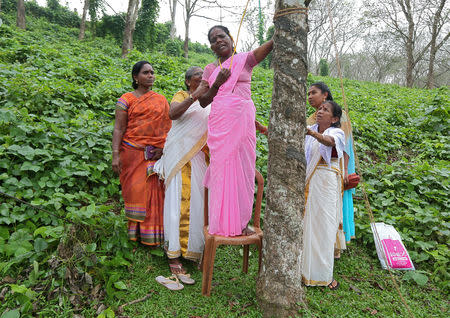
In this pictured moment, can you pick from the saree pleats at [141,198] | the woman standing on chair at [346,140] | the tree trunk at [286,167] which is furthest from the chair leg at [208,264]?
the woman standing on chair at [346,140]

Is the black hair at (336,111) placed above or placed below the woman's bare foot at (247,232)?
above

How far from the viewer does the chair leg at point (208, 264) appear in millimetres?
2240

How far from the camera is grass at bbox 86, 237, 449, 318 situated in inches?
87.6

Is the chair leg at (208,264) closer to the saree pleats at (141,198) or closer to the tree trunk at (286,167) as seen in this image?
the tree trunk at (286,167)

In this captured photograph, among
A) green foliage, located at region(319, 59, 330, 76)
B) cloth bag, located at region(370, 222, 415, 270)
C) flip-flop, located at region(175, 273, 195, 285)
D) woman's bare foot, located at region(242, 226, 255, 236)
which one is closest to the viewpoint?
woman's bare foot, located at region(242, 226, 255, 236)

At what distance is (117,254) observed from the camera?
8.81 ft

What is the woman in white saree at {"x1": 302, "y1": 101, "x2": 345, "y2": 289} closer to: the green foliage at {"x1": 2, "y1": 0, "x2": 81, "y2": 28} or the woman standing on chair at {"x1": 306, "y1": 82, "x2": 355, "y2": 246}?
the woman standing on chair at {"x1": 306, "y1": 82, "x2": 355, "y2": 246}

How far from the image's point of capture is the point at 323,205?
271cm

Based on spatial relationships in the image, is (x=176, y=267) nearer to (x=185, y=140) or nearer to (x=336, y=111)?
(x=185, y=140)

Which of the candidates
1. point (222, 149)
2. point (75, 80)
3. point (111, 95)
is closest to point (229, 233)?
point (222, 149)

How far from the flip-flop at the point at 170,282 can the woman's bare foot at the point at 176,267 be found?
0.23ft

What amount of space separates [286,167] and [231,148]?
1.56 ft

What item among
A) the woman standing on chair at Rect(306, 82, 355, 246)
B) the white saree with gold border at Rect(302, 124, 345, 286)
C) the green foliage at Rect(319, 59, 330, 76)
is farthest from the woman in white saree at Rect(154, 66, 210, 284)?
the green foliage at Rect(319, 59, 330, 76)

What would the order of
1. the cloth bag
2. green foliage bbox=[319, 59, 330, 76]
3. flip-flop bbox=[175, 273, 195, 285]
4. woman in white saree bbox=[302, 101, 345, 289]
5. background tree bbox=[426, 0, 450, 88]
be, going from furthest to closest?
green foliage bbox=[319, 59, 330, 76]
background tree bbox=[426, 0, 450, 88]
the cloth bag
woman in white saree bbox=[302, 101, 345, 289]
flip-flop bbox=[175, 273, 195, 285]
